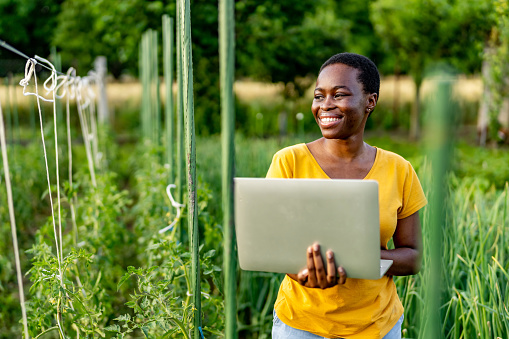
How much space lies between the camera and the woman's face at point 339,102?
1412 mm

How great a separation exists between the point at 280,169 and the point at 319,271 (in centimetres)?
32

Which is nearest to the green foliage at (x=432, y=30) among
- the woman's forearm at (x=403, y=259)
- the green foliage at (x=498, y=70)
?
the green foliage at (x=498, y=70)

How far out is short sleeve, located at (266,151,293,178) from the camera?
4.68ft

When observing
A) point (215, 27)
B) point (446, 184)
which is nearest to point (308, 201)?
point (446, 184)

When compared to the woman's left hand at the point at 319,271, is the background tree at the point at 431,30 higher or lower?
higher

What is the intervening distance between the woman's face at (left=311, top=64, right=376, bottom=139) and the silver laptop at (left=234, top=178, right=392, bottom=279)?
29 cm

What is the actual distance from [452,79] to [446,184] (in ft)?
0.59

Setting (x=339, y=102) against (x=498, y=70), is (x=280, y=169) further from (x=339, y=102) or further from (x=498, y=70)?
(x=498, y=70)

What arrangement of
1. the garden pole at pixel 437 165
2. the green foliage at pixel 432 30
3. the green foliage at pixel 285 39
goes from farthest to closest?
1. the green foliage at pixel 432 30
2. the green foliage at pixel 285 39
3. the garden pole at pixel 437 165

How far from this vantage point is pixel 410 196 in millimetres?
1494

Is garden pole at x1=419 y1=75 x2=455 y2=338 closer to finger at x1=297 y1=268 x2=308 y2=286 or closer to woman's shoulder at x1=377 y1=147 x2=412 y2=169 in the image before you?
finger at x1=297 y1=268 x2=308 y2=286

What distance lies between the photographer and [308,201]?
120 centimetres

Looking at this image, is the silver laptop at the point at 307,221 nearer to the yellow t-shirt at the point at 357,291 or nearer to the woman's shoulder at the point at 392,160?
the yellow t-shirt at the point at 357,291

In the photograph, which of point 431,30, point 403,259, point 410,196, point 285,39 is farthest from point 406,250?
point 431,30
